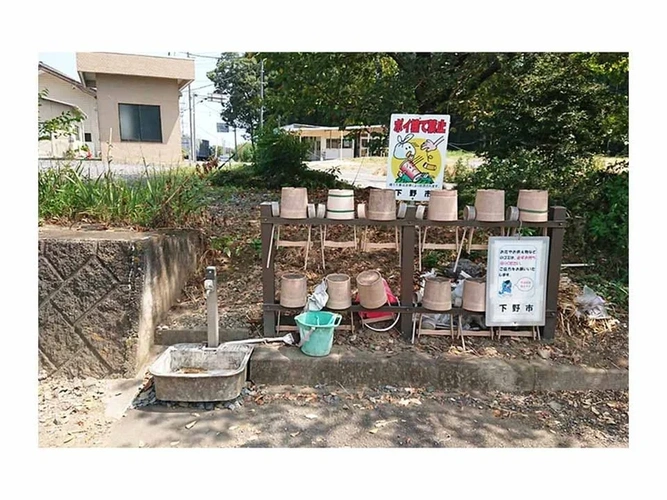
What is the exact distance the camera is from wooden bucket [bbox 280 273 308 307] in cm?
323

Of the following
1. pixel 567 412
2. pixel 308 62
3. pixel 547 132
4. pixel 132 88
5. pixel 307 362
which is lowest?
pixel 567 412

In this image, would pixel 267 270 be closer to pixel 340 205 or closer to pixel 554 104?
pixel 340 205

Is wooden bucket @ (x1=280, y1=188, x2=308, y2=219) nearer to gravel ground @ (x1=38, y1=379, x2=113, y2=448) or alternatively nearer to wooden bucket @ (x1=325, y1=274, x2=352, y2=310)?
wooden bucket @ (x1=325, y1=274, x2=352, y2=310)

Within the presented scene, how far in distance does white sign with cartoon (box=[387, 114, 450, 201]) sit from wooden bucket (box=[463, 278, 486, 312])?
75 centimetres

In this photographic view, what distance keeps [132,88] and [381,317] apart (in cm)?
1385

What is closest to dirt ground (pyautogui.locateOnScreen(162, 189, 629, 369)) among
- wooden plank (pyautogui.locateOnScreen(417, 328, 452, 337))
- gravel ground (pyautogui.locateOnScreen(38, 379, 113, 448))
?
wooden plank (pyautogui.locateOnScreen(417, 328, 452, 337))

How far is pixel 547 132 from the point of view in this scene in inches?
271

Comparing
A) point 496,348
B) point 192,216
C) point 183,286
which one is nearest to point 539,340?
point 496,348

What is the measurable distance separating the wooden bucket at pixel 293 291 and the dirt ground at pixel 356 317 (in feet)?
1.20

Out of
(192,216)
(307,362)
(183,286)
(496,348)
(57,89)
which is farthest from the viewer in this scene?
(57,89)

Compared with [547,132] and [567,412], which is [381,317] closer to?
[567,412]

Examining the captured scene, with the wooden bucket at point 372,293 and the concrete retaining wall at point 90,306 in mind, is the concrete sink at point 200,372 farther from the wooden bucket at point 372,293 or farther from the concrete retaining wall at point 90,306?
the wooden bucket at point 372,293

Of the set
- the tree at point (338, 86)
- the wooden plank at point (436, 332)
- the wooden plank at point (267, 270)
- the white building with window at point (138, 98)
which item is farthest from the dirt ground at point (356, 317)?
the white building with window at point (138, 98)

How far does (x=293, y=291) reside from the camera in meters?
3.24
